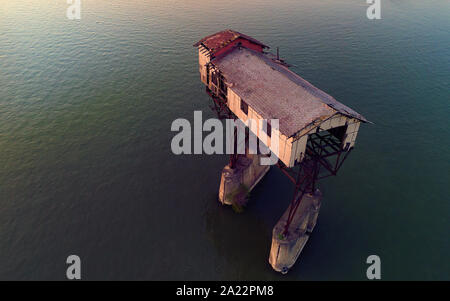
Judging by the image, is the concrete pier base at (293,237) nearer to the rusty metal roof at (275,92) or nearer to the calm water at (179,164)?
the calm water at (179,164)

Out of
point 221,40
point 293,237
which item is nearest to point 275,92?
point 221,40

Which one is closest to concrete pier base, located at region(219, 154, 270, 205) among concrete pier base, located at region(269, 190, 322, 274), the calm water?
the calm water

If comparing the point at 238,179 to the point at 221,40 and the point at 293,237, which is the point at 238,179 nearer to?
the point at 293,237

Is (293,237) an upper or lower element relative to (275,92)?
lower

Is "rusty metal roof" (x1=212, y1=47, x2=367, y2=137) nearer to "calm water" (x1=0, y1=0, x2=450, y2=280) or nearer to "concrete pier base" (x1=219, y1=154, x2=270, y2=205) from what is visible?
"concrete pier base" (x1=219, y1=154, x2=270, y2=205)

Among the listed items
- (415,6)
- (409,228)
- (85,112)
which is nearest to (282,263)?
(409,228)

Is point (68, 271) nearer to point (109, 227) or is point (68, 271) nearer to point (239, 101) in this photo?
point (109, 227)
